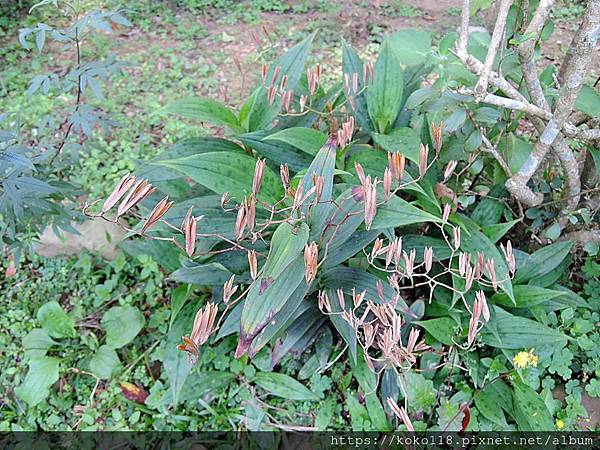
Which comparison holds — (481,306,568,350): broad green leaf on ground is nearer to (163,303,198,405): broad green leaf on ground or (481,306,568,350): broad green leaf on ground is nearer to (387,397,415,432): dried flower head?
(387,397,415,432): dried flower head

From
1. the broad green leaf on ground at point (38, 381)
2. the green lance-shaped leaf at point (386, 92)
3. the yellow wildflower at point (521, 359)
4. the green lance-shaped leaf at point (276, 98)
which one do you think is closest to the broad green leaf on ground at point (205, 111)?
the green lance-shaped leaf at point (276, 98)

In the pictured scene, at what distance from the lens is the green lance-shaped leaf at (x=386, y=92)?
1.98 metres

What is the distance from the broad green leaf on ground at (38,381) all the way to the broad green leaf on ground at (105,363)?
0.14m

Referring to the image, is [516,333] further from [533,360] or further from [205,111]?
[205,111]

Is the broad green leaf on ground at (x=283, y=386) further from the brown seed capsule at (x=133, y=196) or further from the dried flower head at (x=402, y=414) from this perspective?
the brown seed capsule at (x=133, y=196)

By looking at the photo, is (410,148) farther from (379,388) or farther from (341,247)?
(379,388)

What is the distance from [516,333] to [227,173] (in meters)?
1.07

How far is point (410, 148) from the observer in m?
1.82

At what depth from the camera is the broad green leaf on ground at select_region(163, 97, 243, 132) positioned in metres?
1.93

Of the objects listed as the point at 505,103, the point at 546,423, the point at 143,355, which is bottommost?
the point at 143,355

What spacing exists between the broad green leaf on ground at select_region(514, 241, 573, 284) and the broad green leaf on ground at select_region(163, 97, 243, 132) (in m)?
1.13

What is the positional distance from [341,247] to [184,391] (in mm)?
789

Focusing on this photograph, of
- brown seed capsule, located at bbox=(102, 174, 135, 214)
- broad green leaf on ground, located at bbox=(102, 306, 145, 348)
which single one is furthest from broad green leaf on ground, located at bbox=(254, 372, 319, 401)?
brown seed capsule, located at bbox=(102, 174, 135, 214)

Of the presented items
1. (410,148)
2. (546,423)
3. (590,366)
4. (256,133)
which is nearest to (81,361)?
(256,133)
